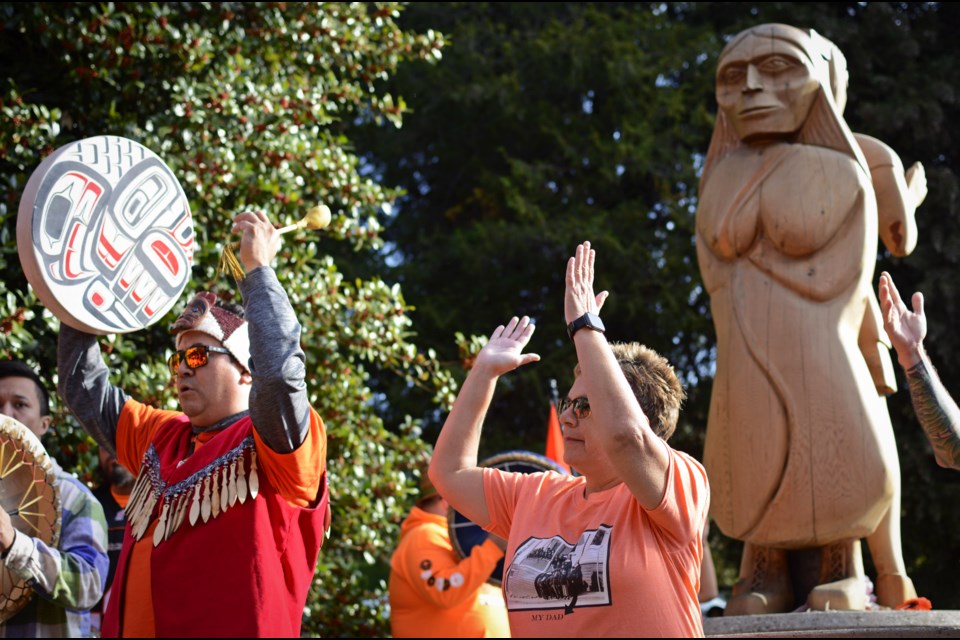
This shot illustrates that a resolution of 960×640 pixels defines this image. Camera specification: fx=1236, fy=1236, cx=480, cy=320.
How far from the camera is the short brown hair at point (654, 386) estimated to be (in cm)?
312

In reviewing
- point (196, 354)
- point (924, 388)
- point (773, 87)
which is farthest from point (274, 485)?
point (773, 87)

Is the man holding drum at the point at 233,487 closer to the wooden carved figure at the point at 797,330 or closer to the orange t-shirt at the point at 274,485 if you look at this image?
the orange t-shirt at the point at 274,485

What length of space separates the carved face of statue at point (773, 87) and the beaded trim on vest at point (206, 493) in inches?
130

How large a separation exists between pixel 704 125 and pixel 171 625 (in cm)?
1156

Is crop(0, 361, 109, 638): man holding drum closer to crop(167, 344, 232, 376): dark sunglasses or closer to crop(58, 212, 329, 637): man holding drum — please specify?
crop(58, 212, 329, 637): man holding drum

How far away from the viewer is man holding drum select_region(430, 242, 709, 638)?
2840 millimetres

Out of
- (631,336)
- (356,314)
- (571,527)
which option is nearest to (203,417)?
(571,527)

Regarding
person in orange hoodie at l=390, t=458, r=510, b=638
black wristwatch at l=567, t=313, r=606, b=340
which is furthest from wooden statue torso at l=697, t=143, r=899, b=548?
black wristwatch at l=567, t=313, r=606, b=340

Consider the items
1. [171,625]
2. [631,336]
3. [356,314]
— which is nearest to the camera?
[171,625]

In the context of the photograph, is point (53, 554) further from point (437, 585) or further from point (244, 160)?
point (244, 160)

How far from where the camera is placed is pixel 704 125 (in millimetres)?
13828

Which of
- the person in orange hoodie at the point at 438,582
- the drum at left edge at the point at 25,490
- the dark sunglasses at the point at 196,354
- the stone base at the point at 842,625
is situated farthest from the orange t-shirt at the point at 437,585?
the dark sunglasses at the point at 196,354

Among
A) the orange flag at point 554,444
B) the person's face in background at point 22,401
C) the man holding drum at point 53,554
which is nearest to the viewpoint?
the man holding drum at point 53,554

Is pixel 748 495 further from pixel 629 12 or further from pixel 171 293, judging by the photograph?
pixel 629 12
